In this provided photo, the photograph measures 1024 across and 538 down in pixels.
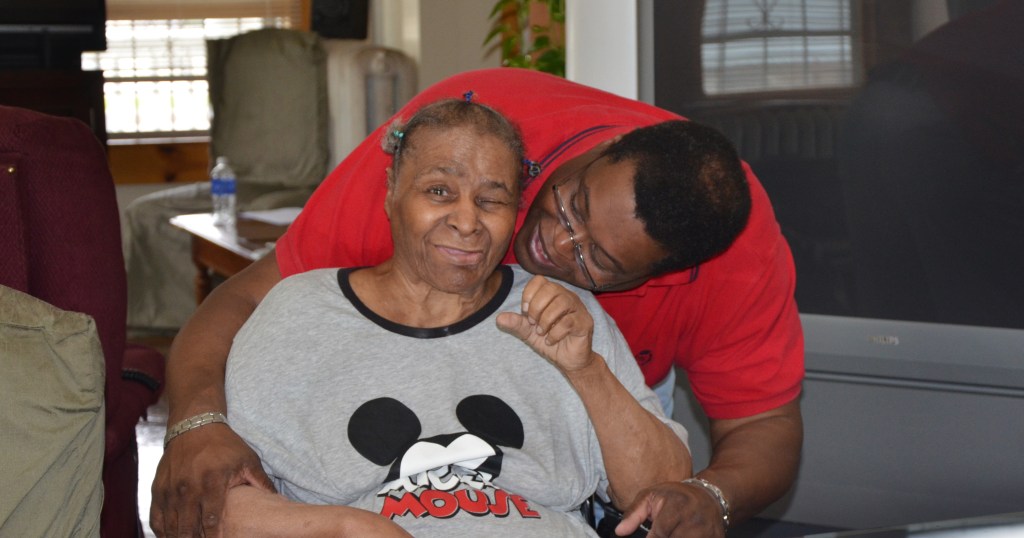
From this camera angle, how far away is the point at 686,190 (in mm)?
1594

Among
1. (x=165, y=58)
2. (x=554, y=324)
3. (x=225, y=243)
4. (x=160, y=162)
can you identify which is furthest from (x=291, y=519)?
(x=165, y=58)

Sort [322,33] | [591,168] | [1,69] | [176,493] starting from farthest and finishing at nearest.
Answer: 1. [322,33]
2. [1,69]
3. [591,168]
4. [176,493]

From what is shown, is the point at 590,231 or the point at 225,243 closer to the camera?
the point at 590,231

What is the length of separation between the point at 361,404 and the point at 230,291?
36 cm

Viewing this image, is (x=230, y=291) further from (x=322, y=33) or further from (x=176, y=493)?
(x=322, y=33)

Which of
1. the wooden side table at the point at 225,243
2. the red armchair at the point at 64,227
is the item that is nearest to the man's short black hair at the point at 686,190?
the red armchair at the point at 64,227

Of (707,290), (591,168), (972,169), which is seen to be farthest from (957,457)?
(591,168)

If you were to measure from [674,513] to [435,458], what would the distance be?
12.4 inches

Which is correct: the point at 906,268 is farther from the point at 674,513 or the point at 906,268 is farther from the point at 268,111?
the point at 268,111

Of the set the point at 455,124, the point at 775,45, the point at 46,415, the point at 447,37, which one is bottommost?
the point at 46,415

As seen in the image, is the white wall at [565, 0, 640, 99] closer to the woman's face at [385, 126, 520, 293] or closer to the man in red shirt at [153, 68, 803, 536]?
the man in red shirt at [153, 68, 803, 536]

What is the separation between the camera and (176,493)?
1423mm

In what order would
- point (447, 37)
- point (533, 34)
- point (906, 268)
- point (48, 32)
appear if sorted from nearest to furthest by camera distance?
point (906, 268), point (533, 34), point (48, 32), point (447, 37)

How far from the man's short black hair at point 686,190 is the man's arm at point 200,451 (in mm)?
614
